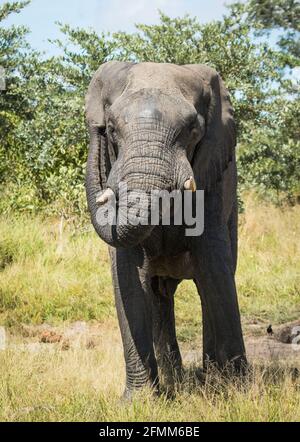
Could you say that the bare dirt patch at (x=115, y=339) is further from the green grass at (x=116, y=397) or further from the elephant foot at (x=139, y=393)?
the elephant foot at (x=139, y=393)

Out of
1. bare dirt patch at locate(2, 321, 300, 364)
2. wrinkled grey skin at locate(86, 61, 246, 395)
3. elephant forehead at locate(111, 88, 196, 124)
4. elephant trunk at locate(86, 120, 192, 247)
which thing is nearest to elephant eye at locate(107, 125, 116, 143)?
wrinkled grey skin at locate(86, 61, 246, 395)

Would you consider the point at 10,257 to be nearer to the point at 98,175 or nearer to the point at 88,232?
the point at 88,232

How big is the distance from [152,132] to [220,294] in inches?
50.3

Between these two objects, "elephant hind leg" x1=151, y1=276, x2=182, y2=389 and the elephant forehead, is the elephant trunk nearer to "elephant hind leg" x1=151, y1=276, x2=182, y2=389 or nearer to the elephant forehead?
the elephant forehead

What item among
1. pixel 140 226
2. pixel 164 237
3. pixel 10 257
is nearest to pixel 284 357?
pixel 164 237

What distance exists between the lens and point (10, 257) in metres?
10.4

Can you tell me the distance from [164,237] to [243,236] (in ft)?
21.6

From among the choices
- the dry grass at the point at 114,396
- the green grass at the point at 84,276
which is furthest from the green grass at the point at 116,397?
the green grass at the point at 84,276

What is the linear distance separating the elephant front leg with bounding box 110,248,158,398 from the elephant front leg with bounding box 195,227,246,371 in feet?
1.19

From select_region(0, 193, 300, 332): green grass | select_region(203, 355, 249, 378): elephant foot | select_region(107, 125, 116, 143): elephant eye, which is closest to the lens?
select_region(107, 125, 116, 143): elephant eye

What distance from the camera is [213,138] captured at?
5352 millimetres

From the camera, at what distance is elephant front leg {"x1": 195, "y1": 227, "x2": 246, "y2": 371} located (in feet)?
17.6

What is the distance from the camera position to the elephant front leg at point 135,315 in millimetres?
5348

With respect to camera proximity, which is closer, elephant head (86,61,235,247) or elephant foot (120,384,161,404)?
elephant head (86,61,235,247)
